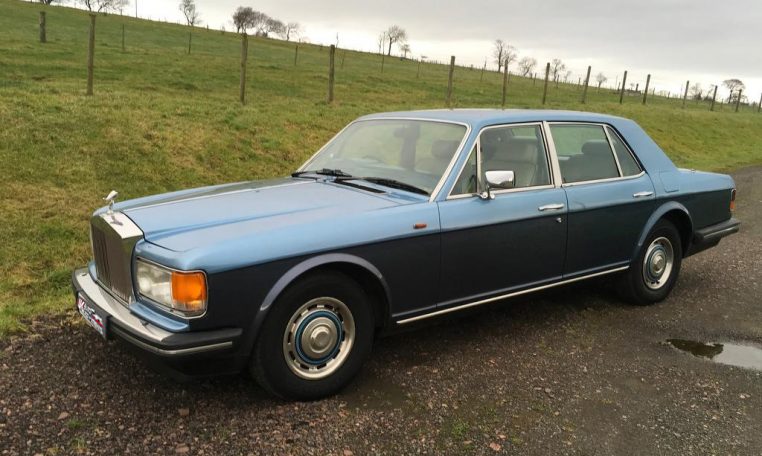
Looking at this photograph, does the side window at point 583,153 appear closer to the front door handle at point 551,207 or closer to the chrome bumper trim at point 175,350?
the front door handle at point 551,207

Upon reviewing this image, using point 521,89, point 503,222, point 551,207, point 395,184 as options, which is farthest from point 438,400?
point 521,89

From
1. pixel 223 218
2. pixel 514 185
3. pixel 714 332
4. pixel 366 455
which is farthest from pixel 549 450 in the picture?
pixel 714 332

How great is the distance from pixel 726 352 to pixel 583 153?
5.93ft

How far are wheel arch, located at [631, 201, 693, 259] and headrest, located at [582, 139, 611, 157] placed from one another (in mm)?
685

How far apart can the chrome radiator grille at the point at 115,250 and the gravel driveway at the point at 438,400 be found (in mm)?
516

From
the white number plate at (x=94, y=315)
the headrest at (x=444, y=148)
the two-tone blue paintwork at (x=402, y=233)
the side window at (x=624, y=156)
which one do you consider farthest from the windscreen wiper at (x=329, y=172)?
the side window at (x=624, y=156)

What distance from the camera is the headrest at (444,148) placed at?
385 cm

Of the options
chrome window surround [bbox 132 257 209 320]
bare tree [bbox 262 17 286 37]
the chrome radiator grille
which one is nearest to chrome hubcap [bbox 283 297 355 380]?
chrome window surround [bbox 132 257 209 320]

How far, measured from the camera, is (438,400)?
3.28 m

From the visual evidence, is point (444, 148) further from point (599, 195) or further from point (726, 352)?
point (726, 352)

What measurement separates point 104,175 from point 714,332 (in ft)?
24.3

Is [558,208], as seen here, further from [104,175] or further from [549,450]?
[104,175]

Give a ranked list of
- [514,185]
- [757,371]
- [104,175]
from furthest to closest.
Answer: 1. [104,175]
2. [514,185]
3. [757,371]

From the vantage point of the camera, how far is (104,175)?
784 centimetres
